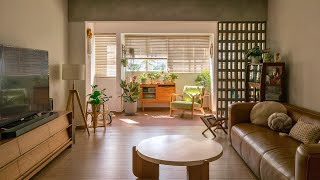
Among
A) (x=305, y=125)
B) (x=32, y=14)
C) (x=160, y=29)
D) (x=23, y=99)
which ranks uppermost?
(x=160, y=29)

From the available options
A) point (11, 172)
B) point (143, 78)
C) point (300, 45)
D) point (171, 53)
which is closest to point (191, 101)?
point (143, 78)

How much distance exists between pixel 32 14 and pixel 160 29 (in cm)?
453

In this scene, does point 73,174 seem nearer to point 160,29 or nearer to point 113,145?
point 113,145

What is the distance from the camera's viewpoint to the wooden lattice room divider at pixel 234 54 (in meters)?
5.64

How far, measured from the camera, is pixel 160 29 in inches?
321

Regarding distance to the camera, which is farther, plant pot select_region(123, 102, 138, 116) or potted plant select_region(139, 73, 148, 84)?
potted plant select_region(139, 73, 148, 84)

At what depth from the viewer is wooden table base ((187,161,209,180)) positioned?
265cm

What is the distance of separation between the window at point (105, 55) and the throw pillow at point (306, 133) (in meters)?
5.80

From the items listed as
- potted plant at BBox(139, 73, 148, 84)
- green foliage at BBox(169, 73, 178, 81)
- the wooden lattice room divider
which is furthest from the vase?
potted plant at BBox(139, 73, 148, 84)

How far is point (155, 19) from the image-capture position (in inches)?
220

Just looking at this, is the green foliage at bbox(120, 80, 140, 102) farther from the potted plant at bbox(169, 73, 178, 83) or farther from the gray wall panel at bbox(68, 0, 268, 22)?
the gray wall panel at bbox(68, 0, 268, 22)

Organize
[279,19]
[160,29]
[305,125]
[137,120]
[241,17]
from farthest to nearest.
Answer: [160,29] < [137,120] < [241,17] < [279,19] < [305,125]

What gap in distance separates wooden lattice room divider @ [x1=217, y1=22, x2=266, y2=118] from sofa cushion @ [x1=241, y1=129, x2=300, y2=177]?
7.27 feet

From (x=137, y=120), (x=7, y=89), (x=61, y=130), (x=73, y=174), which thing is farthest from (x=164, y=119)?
A: (x=7, y=89)
